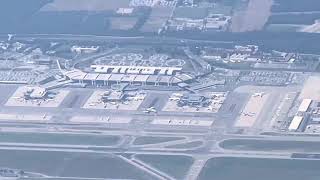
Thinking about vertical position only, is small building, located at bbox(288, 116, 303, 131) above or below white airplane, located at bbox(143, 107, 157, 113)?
above

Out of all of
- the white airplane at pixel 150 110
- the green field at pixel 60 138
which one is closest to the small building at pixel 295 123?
the white airplane at pixel 150 110

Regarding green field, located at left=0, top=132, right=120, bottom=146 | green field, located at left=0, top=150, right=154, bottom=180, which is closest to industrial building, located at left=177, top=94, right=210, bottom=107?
green field, located at left=0, top=132, right=120, bottom=146

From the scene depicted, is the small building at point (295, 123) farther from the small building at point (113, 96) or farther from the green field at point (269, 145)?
the small building at point (113, 96)

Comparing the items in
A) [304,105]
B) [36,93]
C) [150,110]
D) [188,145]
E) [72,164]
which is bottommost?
[72,164]

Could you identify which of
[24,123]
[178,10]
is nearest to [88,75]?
[24,123]

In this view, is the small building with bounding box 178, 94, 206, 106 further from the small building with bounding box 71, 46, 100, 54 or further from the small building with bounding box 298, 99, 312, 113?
the small building with bounding box 71, 46, 100, 54

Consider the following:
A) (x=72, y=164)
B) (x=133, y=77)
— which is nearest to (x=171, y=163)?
(x=72, y=164)

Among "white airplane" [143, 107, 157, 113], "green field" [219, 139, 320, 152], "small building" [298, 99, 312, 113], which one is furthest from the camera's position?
"white airplane" [143, 107, 157, 113]

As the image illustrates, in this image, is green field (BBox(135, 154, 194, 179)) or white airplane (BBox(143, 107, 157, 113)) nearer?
green field (BBox(135, 154, 194, 179))

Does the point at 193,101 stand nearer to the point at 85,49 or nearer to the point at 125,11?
the point at 85,49

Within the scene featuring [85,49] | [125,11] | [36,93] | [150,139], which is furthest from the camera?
[125,11]

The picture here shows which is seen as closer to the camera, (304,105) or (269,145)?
(269,145)
